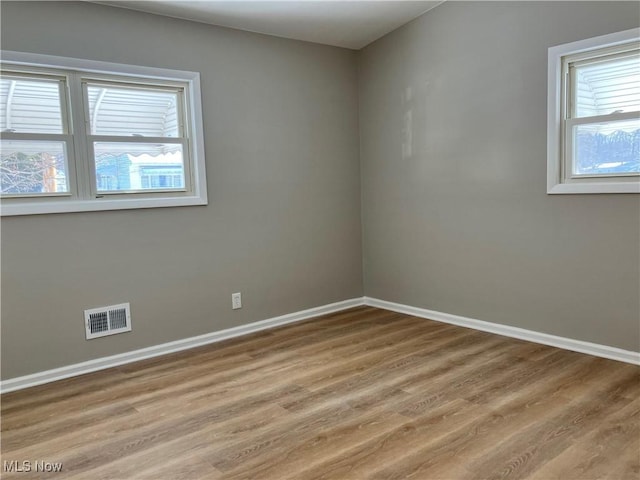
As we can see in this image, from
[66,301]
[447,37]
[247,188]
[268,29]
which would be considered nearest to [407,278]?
[247,188]

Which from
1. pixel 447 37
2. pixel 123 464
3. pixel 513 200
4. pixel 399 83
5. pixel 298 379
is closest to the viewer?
pixel 123 464

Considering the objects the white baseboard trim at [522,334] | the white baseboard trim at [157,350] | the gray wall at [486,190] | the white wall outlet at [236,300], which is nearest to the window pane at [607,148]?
the gray wall at [486,190]

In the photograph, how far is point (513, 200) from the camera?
141 inches

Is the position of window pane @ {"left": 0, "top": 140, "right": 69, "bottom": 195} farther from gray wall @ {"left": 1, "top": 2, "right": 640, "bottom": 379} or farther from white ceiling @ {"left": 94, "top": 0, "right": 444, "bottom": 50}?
white ceiling @ {"left": 94, "top": 0, "right": 444, "bottom": 50}

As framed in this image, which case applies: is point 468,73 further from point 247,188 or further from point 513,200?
point 247,188

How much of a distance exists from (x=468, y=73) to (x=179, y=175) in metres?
2.42

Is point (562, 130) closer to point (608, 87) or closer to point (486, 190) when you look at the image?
point (608, 87)

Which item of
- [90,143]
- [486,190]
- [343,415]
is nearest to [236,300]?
[90,143]

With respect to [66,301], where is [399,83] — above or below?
above

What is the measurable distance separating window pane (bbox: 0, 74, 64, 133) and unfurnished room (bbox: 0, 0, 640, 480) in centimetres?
1

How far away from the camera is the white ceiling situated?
3.42 meters

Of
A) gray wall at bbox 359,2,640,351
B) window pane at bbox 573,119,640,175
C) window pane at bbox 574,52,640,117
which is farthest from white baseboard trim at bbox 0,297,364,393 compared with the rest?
window pane at bbox 574,52,640,117

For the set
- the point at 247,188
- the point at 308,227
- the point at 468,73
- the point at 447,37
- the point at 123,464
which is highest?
the point at 447,37

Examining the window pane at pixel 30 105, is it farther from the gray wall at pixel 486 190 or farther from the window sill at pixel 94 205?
the gray wall at pixel 486 190
